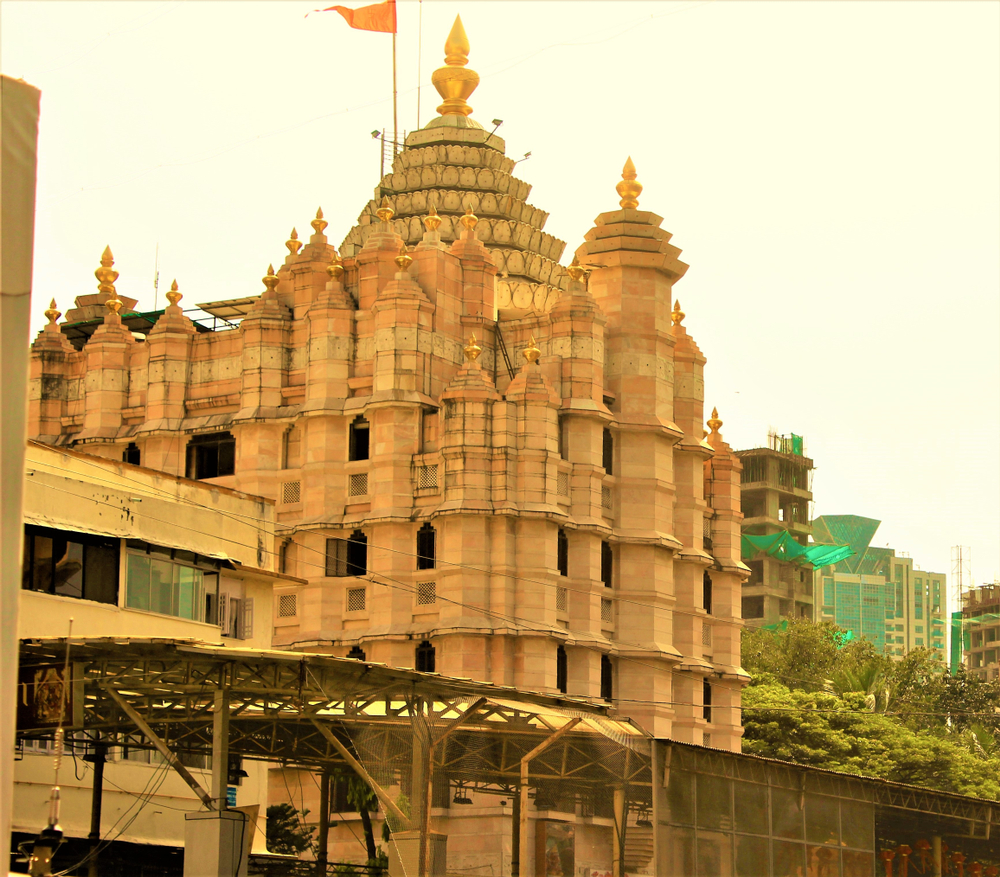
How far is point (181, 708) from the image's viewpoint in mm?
37750

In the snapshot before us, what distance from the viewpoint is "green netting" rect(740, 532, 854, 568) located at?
135m

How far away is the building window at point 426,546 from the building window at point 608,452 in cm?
715

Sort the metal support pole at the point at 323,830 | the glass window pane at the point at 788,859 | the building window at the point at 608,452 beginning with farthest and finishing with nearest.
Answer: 1. the building window at the point at 608,452
2. the glass window pane at the point at 788,859
3. the metal support pole at the point at 323,830

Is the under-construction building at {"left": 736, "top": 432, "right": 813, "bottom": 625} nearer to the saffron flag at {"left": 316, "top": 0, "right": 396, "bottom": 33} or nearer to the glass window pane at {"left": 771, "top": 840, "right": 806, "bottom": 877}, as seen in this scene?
the saffron flag at {"left": 316, "top": 0, "right": 396, "bottom": 33}

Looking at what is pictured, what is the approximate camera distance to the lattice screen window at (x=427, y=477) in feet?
197

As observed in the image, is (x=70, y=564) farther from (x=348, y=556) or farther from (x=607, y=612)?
(x=607, y=612)


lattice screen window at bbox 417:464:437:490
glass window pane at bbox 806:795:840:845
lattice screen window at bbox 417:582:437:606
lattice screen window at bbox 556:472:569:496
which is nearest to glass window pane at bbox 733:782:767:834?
glass window pane at bbox 806:795:840:845

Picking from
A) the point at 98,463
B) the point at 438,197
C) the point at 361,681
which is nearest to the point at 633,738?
the point at 361,681

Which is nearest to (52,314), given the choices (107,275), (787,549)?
(107,275)

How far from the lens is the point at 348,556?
61219 millimetres

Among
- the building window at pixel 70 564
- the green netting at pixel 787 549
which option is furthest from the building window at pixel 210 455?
the green netting at pixel 787 549

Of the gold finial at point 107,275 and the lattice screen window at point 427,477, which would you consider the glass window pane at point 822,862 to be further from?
the gold finial at point 107,275

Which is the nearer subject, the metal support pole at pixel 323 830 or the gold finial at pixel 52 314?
the metal support pole at pixel 323 830

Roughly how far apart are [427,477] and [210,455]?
9.55 metres
